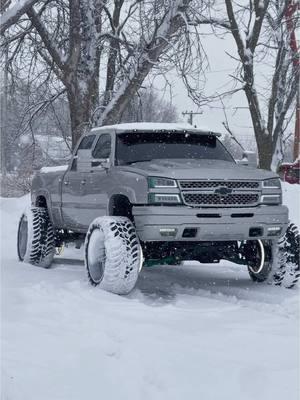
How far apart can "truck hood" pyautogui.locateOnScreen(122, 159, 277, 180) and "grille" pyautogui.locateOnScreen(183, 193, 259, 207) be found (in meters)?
0.18

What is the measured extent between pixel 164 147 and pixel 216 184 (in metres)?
1.29

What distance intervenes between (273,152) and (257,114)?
1.75m

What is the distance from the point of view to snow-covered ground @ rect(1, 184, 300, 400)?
3.68 meters

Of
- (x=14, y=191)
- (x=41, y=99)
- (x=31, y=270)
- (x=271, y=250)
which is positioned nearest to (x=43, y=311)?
(x=31, y=270)

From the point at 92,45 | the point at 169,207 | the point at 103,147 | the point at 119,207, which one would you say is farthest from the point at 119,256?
the point at 92,45

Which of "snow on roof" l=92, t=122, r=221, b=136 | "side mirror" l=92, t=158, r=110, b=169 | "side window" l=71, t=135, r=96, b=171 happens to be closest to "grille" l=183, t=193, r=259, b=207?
"side mirror" l=92, t=158, r=110, b=169

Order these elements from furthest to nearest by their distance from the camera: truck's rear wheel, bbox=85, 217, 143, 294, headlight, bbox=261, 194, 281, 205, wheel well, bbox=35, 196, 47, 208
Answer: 1. wheel well, bbox=35, 196, 47, 208
2. headlight, bbox=261, 194, 281, 205
3. truck's rear wheel, bbox=85, 217, 143, 294

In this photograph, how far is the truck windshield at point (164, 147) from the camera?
7621 millimetres

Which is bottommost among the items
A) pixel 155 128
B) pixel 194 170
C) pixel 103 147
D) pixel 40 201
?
pixel 40 201

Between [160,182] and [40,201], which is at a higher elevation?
[160,182]

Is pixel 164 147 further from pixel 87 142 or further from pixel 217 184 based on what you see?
pixel 87 142

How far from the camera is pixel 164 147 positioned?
7770 mm

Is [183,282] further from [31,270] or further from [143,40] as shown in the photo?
[143,40]

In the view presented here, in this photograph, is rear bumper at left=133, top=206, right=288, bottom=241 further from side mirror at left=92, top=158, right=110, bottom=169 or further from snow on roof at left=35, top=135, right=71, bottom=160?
snow on roof at left=35, top=135, right=71, bottom=160
